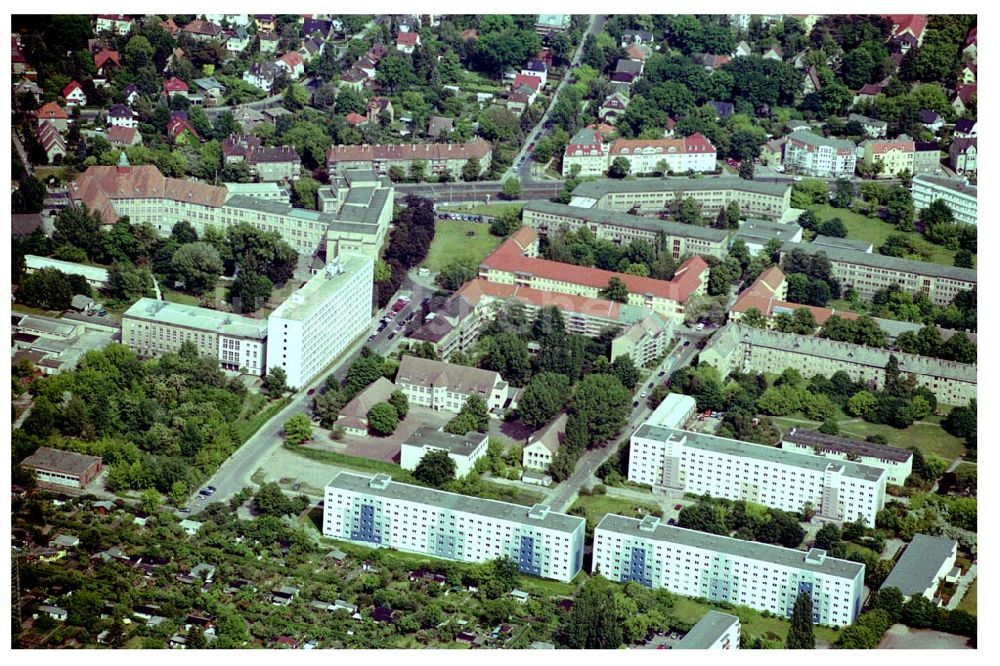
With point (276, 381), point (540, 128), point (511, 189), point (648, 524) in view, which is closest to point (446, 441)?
point (276, 381)

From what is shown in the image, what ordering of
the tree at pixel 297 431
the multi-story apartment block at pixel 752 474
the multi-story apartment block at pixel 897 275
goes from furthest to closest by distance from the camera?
the multi-story apartment block at pixel 897 275 → the tree at pixel 297 431 → the multi-story apartment block at pixel 752 474

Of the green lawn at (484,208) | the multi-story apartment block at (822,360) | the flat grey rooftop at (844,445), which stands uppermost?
the green lawn at (484,208)

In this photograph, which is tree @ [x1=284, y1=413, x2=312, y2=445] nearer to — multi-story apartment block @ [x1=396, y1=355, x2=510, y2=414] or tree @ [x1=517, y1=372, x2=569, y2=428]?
multi-story apartment block @ [x1=396, y1=355, x2=510, y2=414]

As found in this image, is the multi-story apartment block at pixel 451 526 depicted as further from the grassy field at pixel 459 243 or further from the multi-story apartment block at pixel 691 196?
the multi-story apartment block at pixel 691 196

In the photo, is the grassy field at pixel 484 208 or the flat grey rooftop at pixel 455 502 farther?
the grassy field at pixel 484 208

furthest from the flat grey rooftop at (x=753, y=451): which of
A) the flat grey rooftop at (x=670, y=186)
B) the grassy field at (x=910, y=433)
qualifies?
the flat grey rooftop at (x=670, y=186)

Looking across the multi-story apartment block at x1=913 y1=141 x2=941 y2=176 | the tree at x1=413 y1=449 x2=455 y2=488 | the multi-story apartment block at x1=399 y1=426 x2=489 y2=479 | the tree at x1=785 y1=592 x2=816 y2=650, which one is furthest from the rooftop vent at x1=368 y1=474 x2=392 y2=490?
the multi-story apartment block at x1=913 y1=141 x2=941 y2=176
